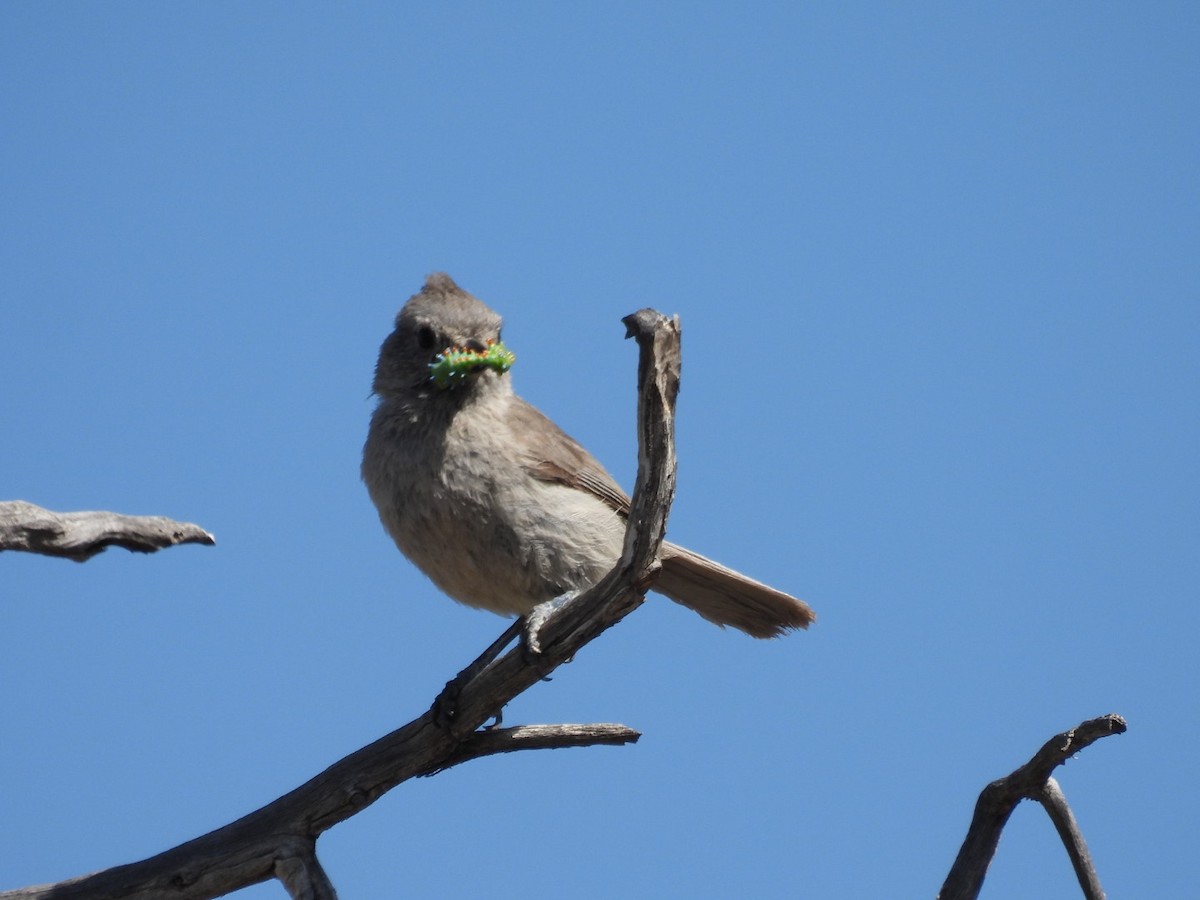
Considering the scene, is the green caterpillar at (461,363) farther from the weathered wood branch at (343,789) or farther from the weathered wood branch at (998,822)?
the weathered wood branch at (998,822)

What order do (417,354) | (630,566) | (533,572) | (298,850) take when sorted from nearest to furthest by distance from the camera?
(630,566) → (298,850) → (533,572) → (417,354)

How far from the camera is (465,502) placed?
5.65 meters

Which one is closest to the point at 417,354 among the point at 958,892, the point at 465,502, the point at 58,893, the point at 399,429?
the point at 399,429

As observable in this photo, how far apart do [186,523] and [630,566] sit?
4.73 ft

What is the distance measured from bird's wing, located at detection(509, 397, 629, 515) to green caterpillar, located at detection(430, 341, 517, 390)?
0.67 ft

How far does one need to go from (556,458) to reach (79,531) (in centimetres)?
198

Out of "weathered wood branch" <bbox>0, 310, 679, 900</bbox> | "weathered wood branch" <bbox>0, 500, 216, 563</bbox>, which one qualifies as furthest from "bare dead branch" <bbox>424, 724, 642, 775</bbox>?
"weathered wood branch" <bbox>0, 500, 216, 563</bbox>

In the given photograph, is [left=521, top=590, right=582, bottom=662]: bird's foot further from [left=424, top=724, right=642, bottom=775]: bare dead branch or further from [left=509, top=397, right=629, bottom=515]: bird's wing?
[left=509, top=397, right=629, bottom=515]: bird's wing

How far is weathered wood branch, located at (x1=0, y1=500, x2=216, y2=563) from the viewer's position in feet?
15.2

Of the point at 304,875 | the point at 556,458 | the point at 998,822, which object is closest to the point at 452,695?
the point at 304,875

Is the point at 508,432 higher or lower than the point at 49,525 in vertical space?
higher

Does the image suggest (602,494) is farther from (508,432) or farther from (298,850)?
(298,850)

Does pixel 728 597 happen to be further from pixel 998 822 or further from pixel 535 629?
pixel 998 822

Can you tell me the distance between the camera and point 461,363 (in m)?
5.93
